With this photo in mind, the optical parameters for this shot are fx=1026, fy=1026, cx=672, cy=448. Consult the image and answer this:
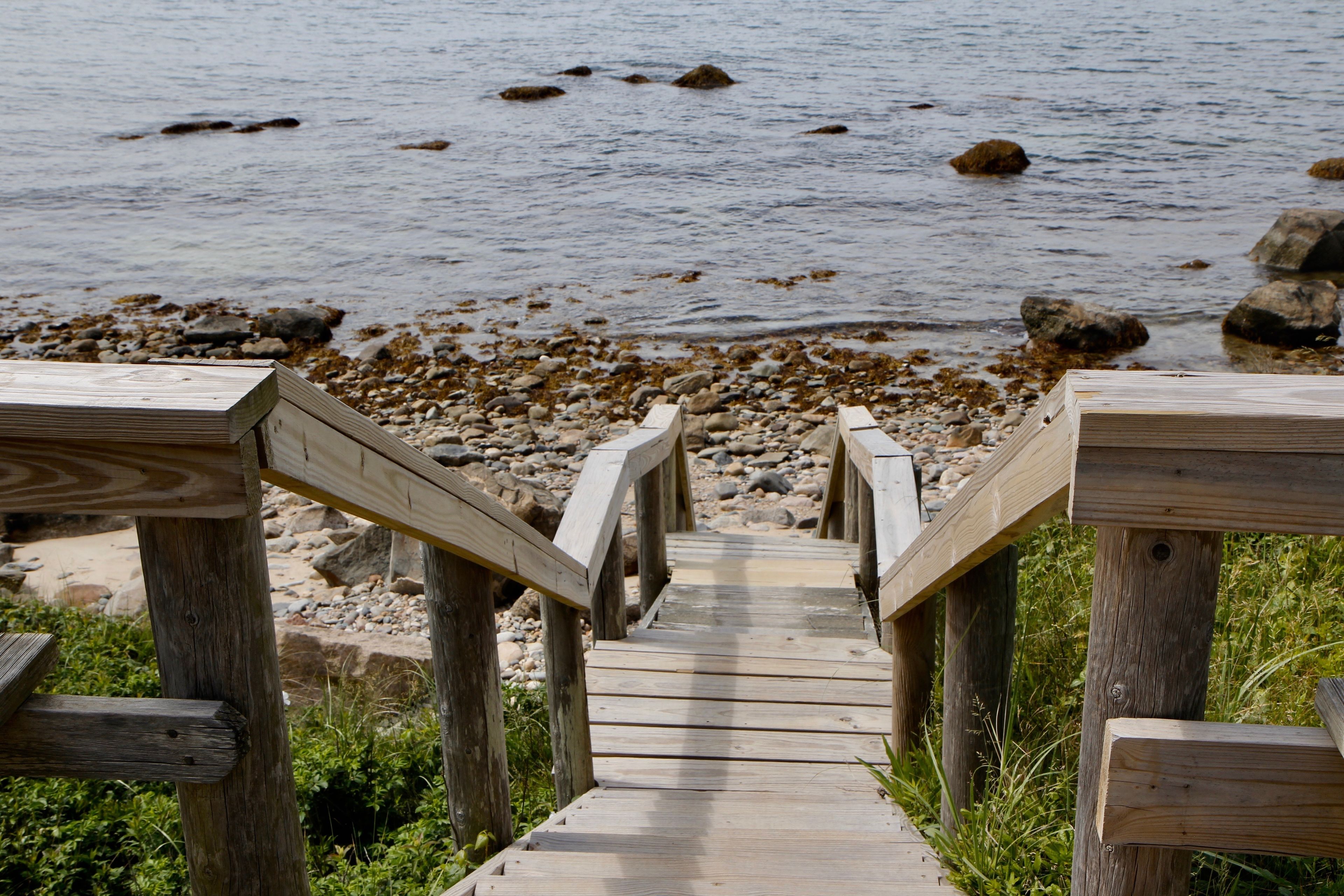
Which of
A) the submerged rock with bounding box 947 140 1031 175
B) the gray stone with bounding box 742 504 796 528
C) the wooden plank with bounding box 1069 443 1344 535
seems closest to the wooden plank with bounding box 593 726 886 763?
the wooden plank with bounding box 1069 443 1344 535

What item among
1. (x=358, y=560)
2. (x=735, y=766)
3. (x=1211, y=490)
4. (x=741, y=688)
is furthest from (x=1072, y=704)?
(x=358, y=560)

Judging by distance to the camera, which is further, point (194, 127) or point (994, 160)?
point (194, 127)

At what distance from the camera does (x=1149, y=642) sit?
1.45 m

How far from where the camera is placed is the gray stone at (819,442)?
10250 millimetres

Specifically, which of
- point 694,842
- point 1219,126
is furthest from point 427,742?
point 1219,126

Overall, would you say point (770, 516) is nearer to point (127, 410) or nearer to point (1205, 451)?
point (1205, 451)

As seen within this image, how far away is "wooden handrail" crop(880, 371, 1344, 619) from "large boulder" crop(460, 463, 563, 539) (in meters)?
5.06

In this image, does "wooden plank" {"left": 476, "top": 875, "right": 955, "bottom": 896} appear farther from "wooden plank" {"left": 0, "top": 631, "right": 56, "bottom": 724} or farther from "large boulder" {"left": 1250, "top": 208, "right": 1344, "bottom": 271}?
"large boulder" {"left": 1250, "top": 208, "right": 1344, "bottom": 271}

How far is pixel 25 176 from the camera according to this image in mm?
26484

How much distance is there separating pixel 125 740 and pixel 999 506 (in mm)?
1476

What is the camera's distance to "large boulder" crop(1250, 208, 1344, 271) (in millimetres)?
17469

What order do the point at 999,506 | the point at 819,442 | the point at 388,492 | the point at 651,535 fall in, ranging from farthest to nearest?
the point at 819,442 < the point at 651,535 < the point at 999,506 < the point at 388,492

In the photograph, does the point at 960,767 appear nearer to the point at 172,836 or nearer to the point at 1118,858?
the point at 1118,858

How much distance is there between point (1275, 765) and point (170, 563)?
5.08 feet
